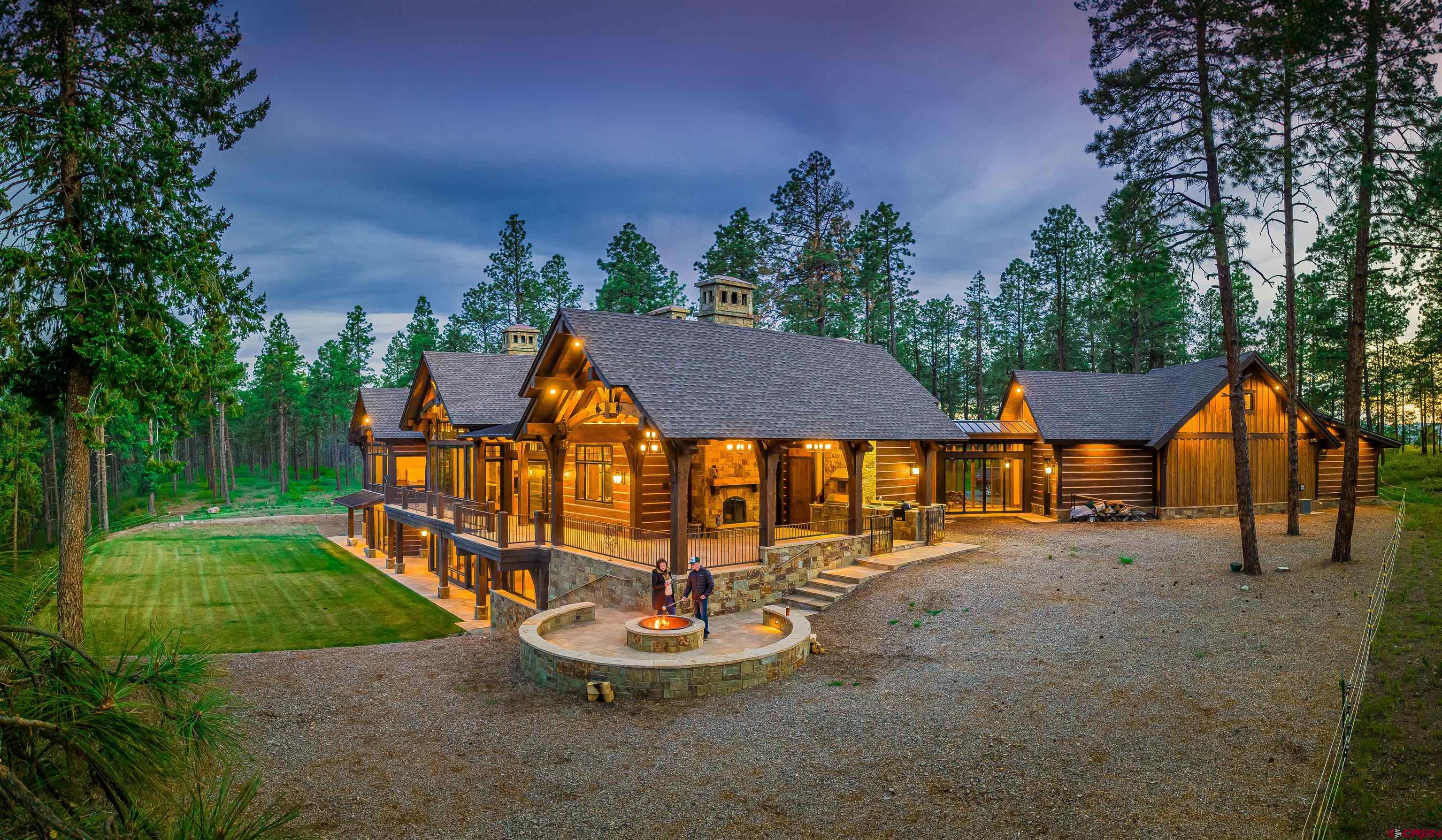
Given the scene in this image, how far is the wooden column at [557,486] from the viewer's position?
19.8m

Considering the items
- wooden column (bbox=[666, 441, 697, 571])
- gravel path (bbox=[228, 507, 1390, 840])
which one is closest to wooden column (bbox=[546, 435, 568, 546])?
gravel path (bbox=[228, 507, 1390, 840])

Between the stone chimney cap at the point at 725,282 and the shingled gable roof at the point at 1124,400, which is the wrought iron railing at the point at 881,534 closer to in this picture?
the stone chimney cap at the point at 725,282

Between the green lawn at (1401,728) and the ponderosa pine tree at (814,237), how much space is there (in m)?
29.5

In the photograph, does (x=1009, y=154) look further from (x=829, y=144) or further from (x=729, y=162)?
(x=729, y=162)

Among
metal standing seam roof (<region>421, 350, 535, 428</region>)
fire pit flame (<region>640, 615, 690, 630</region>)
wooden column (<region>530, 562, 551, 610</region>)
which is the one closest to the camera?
fire pit flame (<region>640, 615, 690, 630</region>)

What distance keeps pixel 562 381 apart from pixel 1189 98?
54.0 feet

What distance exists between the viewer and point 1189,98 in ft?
53.6

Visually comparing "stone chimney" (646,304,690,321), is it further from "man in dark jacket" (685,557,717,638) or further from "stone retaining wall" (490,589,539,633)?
"man in dark jacket" (685,557,717,638)

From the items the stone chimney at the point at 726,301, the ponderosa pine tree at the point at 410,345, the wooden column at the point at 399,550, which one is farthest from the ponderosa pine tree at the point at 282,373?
the stone chimney at the point at 726,301

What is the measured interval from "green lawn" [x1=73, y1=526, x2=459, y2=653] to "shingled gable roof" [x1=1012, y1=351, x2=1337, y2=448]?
75.0ft

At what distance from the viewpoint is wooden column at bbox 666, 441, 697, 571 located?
16.1 m

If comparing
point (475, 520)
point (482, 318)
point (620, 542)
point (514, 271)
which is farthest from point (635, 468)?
point (482, 318)

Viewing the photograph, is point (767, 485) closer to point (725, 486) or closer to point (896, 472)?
point (725, 486)

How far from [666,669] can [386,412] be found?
87.2 feet
